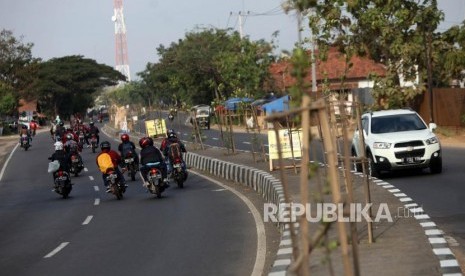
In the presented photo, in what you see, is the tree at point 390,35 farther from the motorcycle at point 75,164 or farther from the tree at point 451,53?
the motorcycle at point 75,164

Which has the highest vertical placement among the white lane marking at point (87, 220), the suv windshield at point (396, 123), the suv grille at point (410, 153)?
the suv windshield at point (396, 123)

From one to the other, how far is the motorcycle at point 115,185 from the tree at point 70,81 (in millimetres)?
93496

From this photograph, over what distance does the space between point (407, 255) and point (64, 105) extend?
119m

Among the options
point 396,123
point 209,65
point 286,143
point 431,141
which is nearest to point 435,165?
point 431,141

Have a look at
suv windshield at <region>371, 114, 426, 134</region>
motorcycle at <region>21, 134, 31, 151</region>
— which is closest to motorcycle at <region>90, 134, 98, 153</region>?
motorcycle at <region>21, 134, 31, 151</region>

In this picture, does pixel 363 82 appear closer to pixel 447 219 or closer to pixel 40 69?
pixel 40 69

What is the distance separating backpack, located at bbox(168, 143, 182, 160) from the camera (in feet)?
90.7

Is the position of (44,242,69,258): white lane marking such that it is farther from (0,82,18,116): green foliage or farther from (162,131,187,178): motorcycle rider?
(0,82,18,116): green foliage

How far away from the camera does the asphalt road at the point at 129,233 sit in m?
13.7

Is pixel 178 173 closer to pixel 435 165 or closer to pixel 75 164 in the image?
pixel 435 165

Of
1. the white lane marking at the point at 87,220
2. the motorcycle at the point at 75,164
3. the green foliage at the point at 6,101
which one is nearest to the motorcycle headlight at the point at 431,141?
the white lane marking at the point at 87,220

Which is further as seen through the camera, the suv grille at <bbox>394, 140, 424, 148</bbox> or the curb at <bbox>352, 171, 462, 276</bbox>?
the suv grille at <bbox>394, 140, 424, 148</bbox>

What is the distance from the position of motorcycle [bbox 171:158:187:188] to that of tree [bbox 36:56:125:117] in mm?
91381

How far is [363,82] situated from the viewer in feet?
261
